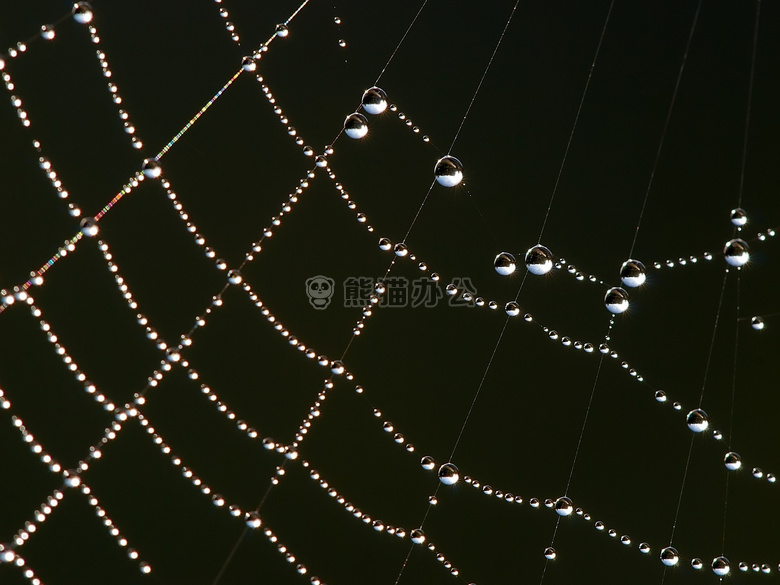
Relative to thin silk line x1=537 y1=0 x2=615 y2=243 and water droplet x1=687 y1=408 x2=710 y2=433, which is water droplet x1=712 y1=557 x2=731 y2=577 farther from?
thin silk line x1=537 y1=0 x2=615 y2=243

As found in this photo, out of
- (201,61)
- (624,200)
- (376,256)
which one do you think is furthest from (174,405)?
(624,200)

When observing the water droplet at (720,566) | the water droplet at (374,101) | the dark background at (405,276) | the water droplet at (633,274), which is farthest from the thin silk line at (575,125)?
the water droplet at (720,566)

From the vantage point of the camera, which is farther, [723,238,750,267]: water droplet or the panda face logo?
the panda face logo

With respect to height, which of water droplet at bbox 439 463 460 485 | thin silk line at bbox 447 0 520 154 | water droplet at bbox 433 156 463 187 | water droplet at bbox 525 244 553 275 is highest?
thin silk line at bbox 447 0 520 154

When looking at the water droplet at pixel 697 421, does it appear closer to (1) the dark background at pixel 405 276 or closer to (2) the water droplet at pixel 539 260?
(1) the dark background at pixel 405 276

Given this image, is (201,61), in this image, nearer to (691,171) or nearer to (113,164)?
(113,164)

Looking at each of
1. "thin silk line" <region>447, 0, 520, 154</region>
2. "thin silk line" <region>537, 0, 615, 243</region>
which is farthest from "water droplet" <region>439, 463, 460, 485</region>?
"thin silk line" <region>447, 0, 520, 154</region>

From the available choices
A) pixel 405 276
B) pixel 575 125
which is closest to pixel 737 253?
pixel 575 125
